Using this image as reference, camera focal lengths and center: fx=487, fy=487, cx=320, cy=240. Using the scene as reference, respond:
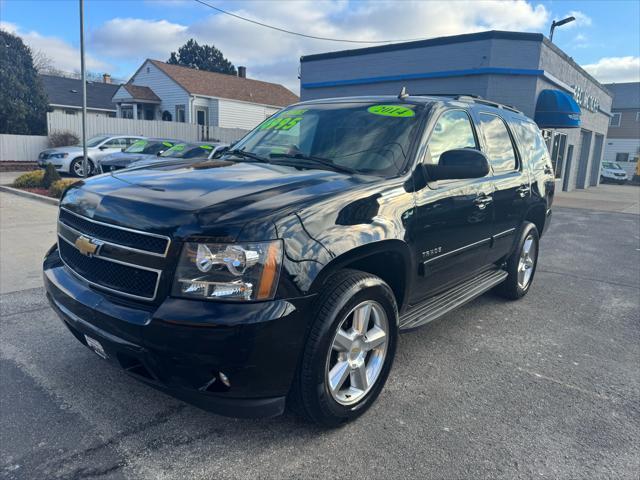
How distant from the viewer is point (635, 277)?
684 cm

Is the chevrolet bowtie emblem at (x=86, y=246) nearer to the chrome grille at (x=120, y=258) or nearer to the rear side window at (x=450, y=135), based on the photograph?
the chrome grille at (x=120, y=258)

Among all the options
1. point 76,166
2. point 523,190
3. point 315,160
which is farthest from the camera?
point 76,166

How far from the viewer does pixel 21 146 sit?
76.3 feet

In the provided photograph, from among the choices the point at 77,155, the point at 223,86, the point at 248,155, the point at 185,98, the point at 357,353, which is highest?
the point at 223,86

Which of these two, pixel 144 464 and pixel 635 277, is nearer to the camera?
pixel 144 464

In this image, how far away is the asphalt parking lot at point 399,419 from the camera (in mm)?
2514

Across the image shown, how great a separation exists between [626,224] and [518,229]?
9701 mm

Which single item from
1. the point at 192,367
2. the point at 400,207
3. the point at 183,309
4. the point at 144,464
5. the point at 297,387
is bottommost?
the point at 144,464

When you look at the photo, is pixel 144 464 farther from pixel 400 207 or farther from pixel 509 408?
pixel 509 408

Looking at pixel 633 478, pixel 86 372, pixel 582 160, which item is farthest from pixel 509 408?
pixel 582 160

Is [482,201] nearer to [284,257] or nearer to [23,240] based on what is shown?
[284,257]

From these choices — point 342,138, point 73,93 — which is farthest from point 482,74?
point 73,93

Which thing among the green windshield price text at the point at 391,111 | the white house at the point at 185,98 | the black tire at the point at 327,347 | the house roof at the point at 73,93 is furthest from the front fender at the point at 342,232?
the house roof at the point at 73,93

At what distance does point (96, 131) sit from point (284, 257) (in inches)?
1035
